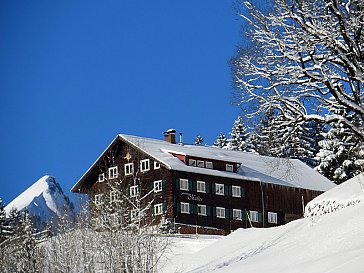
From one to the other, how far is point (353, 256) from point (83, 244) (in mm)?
12612

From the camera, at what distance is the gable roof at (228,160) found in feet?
189

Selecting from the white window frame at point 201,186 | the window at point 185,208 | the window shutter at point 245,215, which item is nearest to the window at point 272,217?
the window shutter at point 245,215

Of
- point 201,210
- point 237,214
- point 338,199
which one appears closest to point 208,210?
point 201,210

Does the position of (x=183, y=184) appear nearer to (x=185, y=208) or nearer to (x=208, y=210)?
(x=185, y=208)

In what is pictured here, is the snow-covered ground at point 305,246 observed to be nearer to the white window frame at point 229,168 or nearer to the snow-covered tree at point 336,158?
the snow-covered tree at point 336,158

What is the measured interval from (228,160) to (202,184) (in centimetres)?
374

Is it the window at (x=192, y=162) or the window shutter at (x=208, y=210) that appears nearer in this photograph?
the window shutter at (x=208, y=210)

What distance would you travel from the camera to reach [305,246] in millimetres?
17516

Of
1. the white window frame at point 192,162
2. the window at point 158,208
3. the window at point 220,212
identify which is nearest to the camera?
the window at point 158,208

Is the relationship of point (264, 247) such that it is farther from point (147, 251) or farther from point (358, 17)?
point (358, 17)

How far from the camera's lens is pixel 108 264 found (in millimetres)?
22359

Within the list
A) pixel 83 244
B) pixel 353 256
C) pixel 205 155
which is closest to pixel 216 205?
pixel 205 155

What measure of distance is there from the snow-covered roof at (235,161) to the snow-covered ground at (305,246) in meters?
30.5

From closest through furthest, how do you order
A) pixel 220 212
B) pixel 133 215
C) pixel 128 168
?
pixel 133 215
pixel 220 212
pixel 128 168
